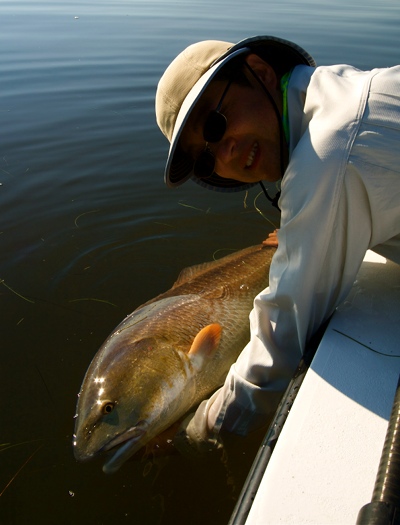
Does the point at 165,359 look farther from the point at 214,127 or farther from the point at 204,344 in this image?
the point at 214,127

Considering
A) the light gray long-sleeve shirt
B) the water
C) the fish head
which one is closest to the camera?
the light gray long-sleeve shirt

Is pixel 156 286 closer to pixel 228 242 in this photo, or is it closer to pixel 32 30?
pixel 228 242

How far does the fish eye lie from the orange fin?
53 centimetres

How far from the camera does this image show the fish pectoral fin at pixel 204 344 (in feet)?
8.93

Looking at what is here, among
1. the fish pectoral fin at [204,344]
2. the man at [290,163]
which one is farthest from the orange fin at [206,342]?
the man at [290,163]

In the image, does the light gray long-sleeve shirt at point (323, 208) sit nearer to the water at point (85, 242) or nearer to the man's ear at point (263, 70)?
the man's ear at point (263, 70)

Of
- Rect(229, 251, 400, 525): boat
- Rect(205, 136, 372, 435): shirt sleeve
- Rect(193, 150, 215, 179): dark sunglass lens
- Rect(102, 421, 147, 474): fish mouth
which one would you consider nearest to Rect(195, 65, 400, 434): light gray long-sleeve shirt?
Rect(205, 136, 372, 435): shirt sleeve

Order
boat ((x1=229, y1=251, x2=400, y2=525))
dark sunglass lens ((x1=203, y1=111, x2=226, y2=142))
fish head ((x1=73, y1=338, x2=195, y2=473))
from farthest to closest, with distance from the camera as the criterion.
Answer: fish head ((x1=73, y1=338, x2=195, y2=473))
dark sunglass lens ((x1=203, y1=111, x2=226, y2=142))
boat ((x1=229, y1=251, x2=400, y2=525))

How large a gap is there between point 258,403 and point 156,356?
0.74m

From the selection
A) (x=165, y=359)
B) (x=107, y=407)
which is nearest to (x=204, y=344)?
(x=165, y=359)

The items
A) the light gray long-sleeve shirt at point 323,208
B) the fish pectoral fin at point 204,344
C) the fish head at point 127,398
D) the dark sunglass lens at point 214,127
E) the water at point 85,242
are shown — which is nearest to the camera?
the light gray long-sleeve shirt at point 323,208

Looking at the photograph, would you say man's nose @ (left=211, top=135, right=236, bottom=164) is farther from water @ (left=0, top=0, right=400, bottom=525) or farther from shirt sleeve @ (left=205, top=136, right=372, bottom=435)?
water @ (left=0, top=0, right=400, bottom=525)

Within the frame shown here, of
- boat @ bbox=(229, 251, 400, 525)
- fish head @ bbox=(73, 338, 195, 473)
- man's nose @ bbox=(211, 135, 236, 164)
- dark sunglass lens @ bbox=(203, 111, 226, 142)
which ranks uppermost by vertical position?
dark sunglass lens @ bbox=(203, 111, 226, 142)

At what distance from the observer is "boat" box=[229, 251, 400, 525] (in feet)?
4.33
